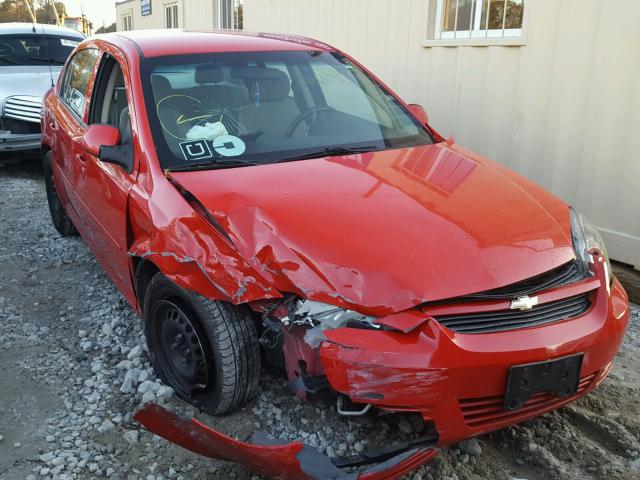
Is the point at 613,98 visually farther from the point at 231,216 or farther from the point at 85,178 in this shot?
the point at 85,178

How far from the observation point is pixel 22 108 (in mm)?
7844

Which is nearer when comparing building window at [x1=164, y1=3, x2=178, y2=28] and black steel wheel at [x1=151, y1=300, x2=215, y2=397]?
black steel wheel at [x1=151, y1=300, x2=215, y2=397]

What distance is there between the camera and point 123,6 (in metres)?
20.0

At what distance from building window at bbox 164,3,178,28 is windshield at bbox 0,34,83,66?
5830mm

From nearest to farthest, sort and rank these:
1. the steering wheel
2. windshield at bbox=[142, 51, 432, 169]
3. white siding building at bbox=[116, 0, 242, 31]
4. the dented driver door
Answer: windshield at bbox=[142, 51, 432, 169] < the dented driver door < the steering wheel < white siding building at bbox=[116, 0, 242, 31]

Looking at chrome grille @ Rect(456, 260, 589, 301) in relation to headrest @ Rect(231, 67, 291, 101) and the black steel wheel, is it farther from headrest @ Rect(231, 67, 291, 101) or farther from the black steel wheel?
headrest @ Rect(231, 67, 291, 101)

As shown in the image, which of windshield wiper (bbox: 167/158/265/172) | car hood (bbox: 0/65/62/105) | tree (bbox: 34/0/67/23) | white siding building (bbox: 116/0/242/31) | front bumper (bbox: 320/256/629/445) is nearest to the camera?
front bumper (bbox: 320/256/629/445)

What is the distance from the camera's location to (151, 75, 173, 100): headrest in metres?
3.36

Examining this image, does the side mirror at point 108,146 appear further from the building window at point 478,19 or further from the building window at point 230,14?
the building window at point 230,14

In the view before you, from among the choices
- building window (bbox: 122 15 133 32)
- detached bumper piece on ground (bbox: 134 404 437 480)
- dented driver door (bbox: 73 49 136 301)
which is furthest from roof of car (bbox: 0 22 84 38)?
building window (bbox: 122 15 133 32)

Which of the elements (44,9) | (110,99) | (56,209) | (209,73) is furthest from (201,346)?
(44,9)

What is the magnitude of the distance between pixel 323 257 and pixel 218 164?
3.12 feet

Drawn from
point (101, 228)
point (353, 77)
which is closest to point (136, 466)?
point (101, 228)

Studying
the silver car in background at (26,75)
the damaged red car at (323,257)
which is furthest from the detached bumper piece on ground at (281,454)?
the silver car in background at (26,75)
